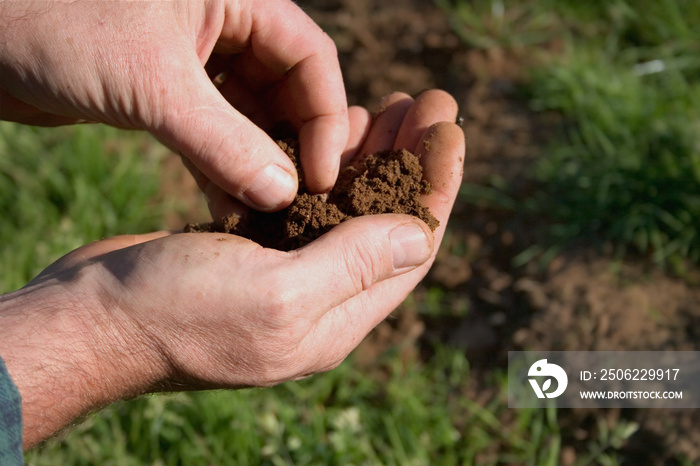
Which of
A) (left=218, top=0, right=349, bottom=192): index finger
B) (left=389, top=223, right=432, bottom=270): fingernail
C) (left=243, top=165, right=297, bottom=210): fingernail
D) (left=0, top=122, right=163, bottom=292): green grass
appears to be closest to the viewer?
(left=389, top=223, right=432, bottom=270): fingernail

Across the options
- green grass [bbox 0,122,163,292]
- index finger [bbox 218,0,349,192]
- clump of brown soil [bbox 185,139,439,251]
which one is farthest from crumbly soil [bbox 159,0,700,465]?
index finger [bbox 218,0,349,192]

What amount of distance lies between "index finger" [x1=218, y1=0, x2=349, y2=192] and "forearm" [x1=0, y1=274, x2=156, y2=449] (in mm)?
869

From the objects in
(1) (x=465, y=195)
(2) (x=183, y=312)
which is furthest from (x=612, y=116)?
(2) (x=183, y=312)

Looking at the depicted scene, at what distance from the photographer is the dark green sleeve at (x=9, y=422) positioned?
155 centimetres

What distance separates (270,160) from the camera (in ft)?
6.53

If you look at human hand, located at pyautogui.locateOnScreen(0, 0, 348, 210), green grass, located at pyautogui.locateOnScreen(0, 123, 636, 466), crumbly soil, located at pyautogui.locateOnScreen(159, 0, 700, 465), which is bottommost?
green grass, located at pyautogui.locateOnScreen(0, 123, 636, 466)

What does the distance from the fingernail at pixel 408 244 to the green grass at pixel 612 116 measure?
5.20ft

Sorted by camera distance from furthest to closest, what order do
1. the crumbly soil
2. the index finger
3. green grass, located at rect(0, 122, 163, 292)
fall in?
green grass, located at rect(0, 122, 163, 292) → the crumbly soil → the index finger

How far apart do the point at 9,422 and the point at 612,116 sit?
11.2 ft

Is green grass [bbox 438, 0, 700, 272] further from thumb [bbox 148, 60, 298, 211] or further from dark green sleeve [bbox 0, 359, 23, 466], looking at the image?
dark green sleeve [bbox 0, 359, 23, 466]

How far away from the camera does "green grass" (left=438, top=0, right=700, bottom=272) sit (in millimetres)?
3213

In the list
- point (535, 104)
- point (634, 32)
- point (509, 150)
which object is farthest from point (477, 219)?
point (634, 32)

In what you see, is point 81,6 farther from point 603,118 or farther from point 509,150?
point 603,118

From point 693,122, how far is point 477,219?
1.33m
